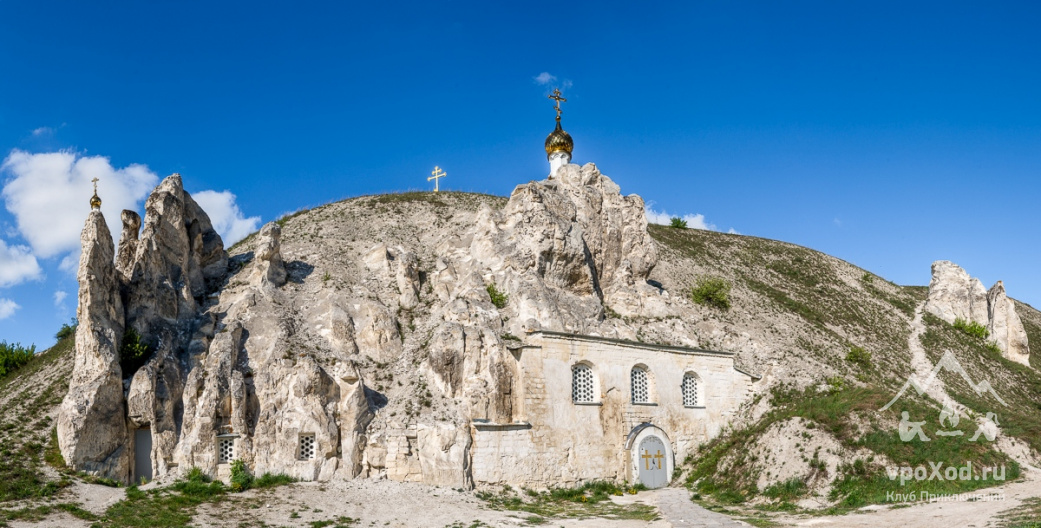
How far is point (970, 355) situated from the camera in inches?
2189

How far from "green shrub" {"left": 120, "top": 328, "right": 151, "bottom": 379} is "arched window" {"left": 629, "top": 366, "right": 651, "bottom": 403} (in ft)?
70.7

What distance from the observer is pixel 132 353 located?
28.7 m

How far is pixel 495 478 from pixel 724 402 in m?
14.3

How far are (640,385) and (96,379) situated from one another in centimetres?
2335

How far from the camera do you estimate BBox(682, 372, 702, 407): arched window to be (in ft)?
121

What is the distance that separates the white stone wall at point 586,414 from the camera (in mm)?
30453

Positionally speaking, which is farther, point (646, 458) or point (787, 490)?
point (646, 458)

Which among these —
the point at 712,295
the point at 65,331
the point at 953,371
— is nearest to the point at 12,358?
the point at 65,331

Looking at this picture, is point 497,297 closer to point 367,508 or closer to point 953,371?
point 367,508

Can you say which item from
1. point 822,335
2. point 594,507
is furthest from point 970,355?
point 594,507

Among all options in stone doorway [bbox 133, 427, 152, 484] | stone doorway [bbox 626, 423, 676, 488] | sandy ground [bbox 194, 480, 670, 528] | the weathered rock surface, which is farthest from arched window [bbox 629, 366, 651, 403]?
stone doorway [bbox 133, 427, 152, 484]

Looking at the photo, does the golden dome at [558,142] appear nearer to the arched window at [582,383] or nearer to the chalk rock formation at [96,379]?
the arched window at [582,383]

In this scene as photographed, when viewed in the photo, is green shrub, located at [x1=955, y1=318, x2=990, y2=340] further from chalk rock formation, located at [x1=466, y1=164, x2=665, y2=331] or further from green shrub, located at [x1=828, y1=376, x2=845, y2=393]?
chalk rock formation, located at [x1=466, y1=164, x2=665, y2=331]

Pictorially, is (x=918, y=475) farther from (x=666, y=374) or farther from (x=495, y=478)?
(x=495, y=478)
